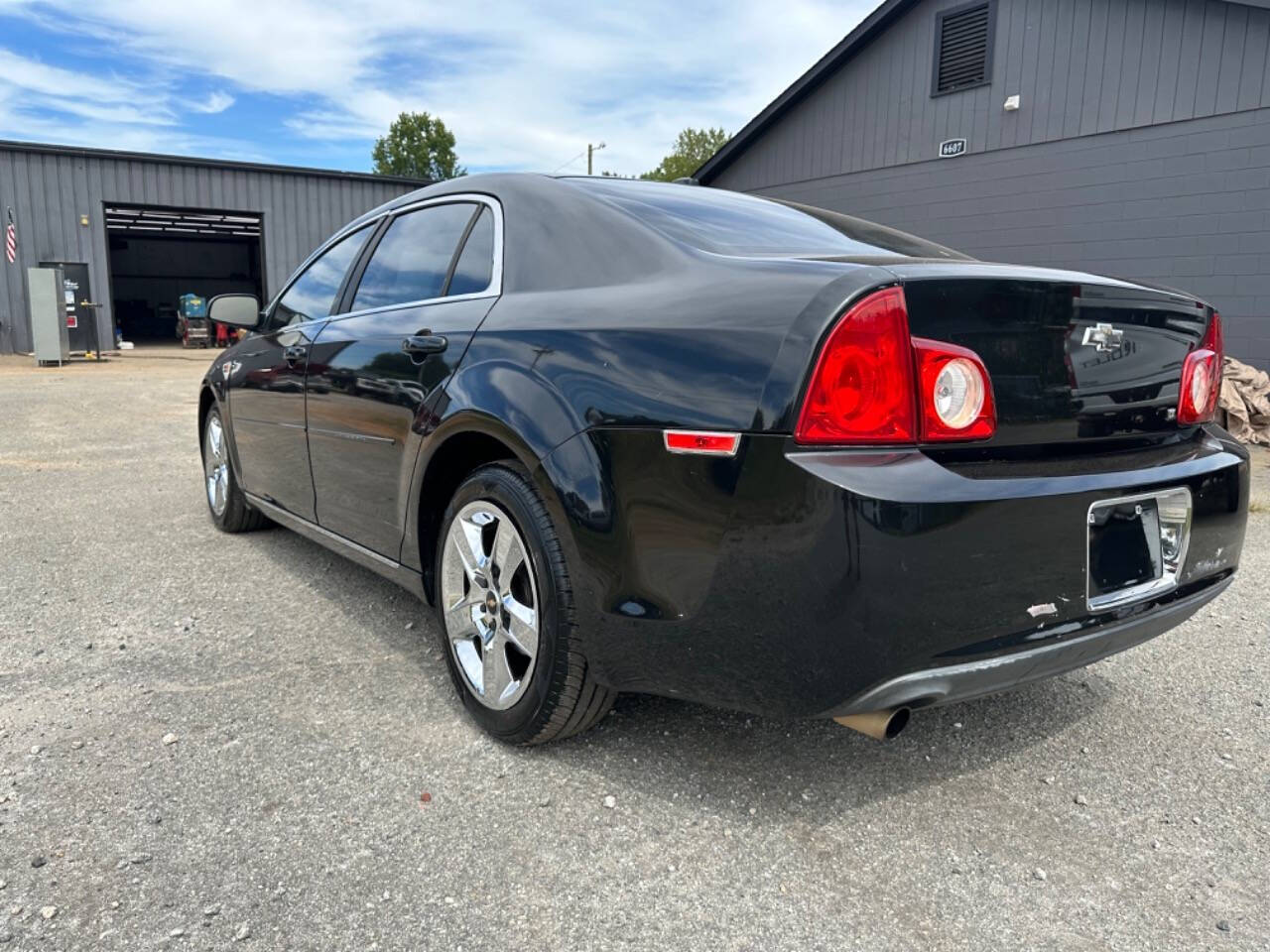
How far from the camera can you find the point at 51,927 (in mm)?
1736

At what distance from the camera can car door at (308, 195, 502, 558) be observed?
271cm

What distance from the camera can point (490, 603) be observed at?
2.49m

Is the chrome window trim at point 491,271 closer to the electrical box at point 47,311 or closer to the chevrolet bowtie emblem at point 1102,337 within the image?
the chevrolet bowtie emblem at point 1102,337

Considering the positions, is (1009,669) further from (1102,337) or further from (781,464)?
(1102,337)

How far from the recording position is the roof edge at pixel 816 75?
13.7 metres

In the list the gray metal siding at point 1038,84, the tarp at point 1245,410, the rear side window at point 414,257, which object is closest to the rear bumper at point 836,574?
the rear side window at point 414,257

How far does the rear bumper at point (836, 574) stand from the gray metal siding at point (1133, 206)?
392 inches

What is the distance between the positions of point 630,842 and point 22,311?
23.2 meters

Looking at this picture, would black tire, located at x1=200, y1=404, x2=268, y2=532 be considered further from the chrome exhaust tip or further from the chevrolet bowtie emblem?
the chevrolet bowtie emblem

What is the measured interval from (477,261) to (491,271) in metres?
0.13

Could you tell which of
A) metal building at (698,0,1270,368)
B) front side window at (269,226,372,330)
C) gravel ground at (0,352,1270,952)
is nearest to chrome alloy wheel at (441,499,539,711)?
gravel ground at (0,352,1270,952)

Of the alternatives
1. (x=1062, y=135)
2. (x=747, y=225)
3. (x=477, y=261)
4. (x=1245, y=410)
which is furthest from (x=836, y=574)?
(x=1062, y=135)

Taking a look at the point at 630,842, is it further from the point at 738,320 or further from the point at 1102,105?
the point at 1102,105

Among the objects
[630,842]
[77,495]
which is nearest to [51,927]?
[630,842]
